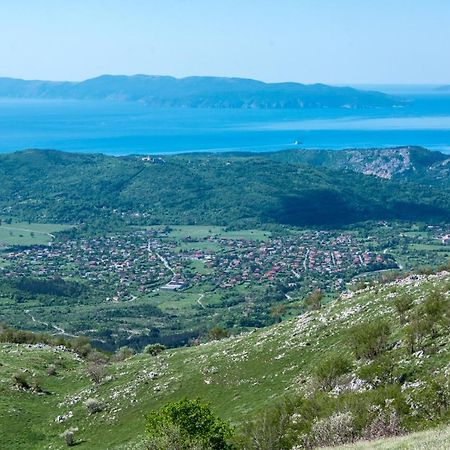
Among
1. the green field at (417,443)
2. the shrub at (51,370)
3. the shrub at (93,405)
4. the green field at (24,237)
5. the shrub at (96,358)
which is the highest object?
the green field at (417,443)

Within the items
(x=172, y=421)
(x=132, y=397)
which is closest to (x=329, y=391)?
(x=172, y=421)

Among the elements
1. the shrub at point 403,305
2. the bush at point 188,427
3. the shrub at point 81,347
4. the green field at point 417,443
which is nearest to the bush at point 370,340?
the shrub at point 403,305

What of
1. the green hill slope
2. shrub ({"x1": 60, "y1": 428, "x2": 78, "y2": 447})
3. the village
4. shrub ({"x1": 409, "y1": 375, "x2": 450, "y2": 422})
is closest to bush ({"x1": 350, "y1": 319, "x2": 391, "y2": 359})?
the green hill slope

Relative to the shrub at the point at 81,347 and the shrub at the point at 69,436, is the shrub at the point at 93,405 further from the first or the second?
the shrub at the point at 81,347

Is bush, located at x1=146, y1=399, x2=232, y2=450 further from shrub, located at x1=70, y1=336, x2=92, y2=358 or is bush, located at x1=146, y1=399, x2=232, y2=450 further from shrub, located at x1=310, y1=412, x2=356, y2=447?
shrub, located at x1=70, y1=336, x2=92, y2=358

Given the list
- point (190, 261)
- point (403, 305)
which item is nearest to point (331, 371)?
point (403, 305)

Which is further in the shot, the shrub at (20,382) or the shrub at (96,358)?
the shrub at (96,358)
